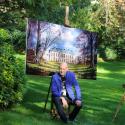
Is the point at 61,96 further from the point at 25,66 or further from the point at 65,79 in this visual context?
the point at 25,66

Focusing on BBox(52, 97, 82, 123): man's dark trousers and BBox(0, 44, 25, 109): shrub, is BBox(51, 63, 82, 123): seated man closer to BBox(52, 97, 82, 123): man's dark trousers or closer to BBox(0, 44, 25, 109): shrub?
BBox(52, 97, 82, 123): man's dark trousers

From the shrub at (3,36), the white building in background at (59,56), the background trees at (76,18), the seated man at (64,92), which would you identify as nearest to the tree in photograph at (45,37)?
the white building in background at (59,56)

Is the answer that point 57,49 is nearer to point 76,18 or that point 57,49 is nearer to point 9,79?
point 9,79

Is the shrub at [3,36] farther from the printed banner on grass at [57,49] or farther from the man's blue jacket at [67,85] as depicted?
the man's blue jacket at [67,85]

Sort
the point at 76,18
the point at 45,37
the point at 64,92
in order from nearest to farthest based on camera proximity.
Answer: the point at 64,92 < the point at 45,37 < the point at 76,18

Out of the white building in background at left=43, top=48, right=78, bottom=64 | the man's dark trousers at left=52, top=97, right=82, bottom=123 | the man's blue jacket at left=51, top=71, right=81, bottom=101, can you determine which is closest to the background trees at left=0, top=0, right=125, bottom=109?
the white building in background at left=43, top=48, right=78, bottom=64

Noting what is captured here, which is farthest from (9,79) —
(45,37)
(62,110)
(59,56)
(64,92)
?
(59,56)
